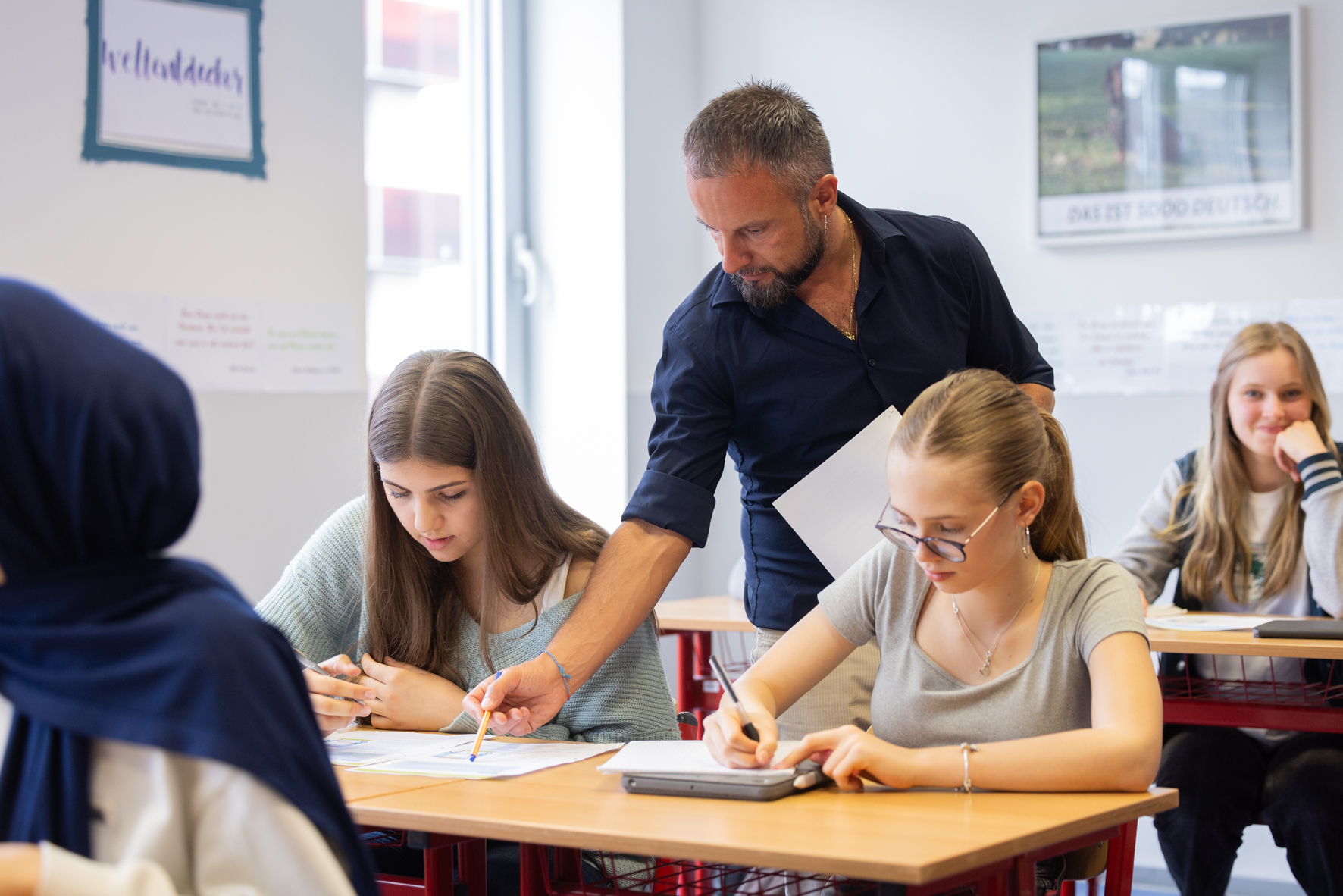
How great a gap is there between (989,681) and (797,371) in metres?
0.57

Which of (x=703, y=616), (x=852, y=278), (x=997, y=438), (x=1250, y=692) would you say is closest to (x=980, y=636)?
(x=997, y=438)

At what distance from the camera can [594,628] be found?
1844 millimetres

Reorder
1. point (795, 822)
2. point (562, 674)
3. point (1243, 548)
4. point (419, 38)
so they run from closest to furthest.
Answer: point (795, 822) → point (562, 674) → point (1243, 548) → point (419, 38)

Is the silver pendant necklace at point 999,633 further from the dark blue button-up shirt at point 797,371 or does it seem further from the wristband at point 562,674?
the wristband at point 562,674

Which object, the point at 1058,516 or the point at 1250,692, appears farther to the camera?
the point at 1250,692

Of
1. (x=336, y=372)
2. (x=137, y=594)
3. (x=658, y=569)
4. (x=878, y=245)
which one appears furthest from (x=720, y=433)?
(x=336, y=372)

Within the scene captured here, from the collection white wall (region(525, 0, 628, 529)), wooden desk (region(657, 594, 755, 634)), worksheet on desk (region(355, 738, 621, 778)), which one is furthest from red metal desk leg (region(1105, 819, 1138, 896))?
white wall (region(525, 0, 628, 529))

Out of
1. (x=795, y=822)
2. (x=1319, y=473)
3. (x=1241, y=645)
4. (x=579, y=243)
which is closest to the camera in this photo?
(x=795, y=822)

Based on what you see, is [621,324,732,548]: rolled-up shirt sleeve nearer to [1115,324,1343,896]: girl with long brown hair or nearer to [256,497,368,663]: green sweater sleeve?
[256,497,368,663]: green sweater sleeve

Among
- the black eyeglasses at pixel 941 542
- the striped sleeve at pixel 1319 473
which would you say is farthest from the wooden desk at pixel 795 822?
the striped sleeve at pixel 1319 473

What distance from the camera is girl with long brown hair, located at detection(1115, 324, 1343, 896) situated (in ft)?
8.57

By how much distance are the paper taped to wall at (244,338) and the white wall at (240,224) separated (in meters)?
0.03

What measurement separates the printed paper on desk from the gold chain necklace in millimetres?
130

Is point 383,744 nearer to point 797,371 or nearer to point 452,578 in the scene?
point 452,578
